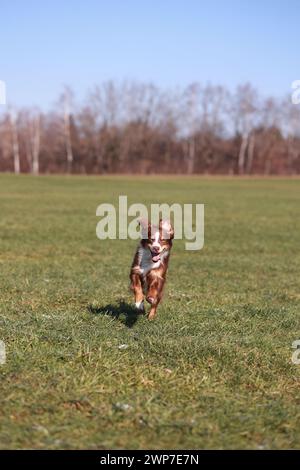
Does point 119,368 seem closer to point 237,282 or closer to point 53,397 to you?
point 53,397

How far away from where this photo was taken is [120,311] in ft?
27.7

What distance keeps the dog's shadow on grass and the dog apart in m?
0.48

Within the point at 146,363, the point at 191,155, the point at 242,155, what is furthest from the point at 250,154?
the point at 146,363

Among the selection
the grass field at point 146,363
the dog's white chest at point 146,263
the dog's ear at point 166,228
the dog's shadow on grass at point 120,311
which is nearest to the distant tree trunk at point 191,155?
the grass field at point 146,363

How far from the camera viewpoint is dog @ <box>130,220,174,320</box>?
7070mm

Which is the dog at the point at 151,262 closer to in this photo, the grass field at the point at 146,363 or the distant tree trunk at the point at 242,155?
the grass field at the point at 146,363

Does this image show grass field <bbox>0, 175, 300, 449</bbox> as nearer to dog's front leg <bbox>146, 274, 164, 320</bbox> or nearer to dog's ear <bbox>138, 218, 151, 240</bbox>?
dog's front leg <bbox>146, 274, 164, 320</bbox>

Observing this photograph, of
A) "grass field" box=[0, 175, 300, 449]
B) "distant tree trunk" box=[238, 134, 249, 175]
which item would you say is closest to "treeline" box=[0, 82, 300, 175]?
"distant tree trunk" box=[238, 134, 249, 175]

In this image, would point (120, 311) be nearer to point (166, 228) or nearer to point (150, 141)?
point (166, 228)

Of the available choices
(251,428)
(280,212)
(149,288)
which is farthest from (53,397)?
(280,212)

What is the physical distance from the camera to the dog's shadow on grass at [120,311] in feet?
25.6

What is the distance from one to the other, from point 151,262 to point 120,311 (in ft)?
4.91
